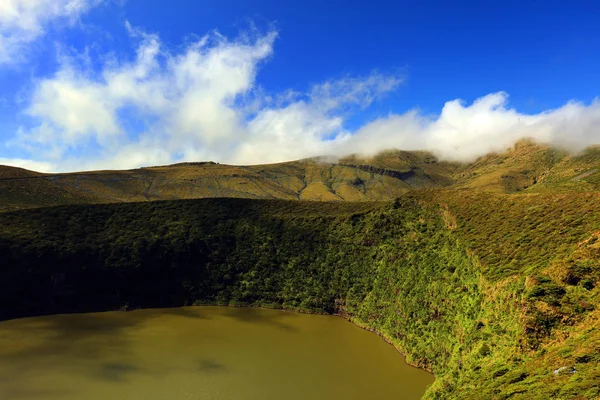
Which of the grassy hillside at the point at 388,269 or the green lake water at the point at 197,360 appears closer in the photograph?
Result: the grassy hillside at the point at 388,269

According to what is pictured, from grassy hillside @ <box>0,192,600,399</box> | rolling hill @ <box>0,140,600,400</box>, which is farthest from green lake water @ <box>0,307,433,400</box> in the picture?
grassy hillside @ <box>0,192,600,399</box>

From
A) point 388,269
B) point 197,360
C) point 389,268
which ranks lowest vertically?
point 197,360

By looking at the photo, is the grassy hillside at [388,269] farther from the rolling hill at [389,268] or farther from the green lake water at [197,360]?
the green lake water at [197,360]

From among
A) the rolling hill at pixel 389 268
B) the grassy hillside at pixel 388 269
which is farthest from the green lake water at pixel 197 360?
the grassy hillside at pixel 388 269

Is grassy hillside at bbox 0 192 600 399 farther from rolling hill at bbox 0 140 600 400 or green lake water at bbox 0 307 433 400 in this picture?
green lake water at bbox 0 307 433 400

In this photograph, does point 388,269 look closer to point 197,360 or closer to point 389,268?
point 389,268

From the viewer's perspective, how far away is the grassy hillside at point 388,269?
90.5 ft

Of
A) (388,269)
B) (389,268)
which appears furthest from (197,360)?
(389,268)

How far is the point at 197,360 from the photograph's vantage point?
4328 centimetres

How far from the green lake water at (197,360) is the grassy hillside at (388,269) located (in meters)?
4.30

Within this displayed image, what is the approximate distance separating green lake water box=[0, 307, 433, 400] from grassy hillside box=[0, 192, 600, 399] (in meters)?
4.30

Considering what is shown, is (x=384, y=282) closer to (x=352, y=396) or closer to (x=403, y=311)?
(x=403, y=311)

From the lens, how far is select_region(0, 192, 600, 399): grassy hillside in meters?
27.6

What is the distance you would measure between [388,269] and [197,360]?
30272 millimetres
